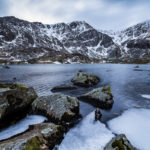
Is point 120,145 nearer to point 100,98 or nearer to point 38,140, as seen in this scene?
point 38,140

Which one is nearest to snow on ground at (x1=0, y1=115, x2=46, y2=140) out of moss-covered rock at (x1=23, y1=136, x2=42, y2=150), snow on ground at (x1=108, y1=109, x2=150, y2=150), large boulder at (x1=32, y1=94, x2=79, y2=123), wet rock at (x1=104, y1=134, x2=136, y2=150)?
large boulder at (x1=32, y1=94, x2=79, y2=123)

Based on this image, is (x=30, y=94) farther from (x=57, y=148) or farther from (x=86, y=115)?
(x=57, y=148)

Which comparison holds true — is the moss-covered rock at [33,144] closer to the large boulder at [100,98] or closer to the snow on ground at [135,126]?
the snow on ground at [135,126]

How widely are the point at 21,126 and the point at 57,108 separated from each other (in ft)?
10.9

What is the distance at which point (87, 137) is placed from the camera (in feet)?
29.4

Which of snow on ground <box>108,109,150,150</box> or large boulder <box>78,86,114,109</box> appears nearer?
snow on ground <box>108,109,150,150</box>

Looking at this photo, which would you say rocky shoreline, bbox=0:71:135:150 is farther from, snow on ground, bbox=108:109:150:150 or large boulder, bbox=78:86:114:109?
snow on ground, bbox=108:109:150:150

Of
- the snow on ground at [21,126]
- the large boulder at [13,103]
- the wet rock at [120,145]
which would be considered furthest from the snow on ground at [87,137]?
the large boulder at [13,103]

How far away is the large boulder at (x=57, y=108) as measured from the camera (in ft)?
35.4

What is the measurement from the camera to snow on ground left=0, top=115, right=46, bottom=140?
29.3 ft

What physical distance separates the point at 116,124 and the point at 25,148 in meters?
7.72

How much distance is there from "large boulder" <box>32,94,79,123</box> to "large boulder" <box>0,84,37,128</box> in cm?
99

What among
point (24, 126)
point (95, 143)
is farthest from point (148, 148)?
point (24, 126)

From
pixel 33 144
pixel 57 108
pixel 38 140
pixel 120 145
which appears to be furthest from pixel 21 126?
pixel 120 145
